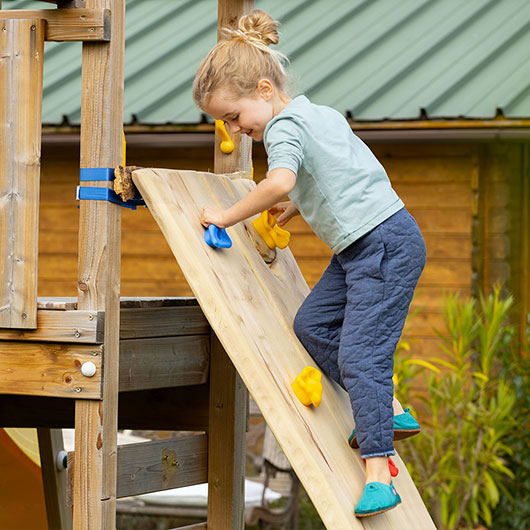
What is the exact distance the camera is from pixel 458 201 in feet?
22.3

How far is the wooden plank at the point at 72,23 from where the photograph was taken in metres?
2.86

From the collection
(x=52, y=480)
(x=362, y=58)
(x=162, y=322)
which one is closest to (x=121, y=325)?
(x=162, y=322)

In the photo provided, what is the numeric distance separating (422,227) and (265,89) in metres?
4.11

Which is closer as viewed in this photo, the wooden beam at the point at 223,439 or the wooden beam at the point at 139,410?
the wooden beam at the point at 223,439

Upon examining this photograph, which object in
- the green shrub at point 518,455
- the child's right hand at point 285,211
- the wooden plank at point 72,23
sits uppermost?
the wooden plank at point 72,23

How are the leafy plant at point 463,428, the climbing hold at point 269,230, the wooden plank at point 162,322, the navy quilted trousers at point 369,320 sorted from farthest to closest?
the leafy plant at point 463,428, the climbing hold at point 269,230, the wooden plank at point 162,322, the navy quilted trousers at point 369,320

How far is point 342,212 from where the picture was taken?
288 cm

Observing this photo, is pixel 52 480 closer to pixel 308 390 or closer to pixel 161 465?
pixel 161 465

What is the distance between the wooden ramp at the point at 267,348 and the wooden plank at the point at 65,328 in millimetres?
353

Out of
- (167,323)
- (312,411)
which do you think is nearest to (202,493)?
(167,323)

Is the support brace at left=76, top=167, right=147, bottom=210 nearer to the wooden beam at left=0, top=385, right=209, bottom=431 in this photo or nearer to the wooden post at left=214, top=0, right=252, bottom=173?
the wooden post at left=214, top=0, right=252, bottom=173

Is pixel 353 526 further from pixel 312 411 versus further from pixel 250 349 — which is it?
pixel 250 349

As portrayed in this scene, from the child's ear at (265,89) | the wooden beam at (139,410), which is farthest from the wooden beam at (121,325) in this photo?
the child's ear at (265,89)

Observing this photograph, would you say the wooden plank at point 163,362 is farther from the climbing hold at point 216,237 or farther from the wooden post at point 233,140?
the wooden post at point 233,140
